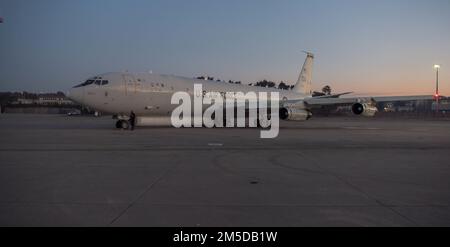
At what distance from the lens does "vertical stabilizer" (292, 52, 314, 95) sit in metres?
40.2

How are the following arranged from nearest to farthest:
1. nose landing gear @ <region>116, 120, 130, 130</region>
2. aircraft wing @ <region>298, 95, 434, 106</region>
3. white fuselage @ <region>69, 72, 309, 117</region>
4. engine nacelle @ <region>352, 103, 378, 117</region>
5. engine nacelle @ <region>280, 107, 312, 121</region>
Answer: white fuselage @ <region>69, 72, 309, 117</region>, nose landing gear @ <region>116, 120, 130, 130</region>, engine nacelle @ <region>280, 107, 312, 121</region>, aircraft wing @ <region>298, 95, 434, 106</region>, engine nacelle @ <region>352, 103, 378, 117</region>

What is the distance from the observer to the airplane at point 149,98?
2378 centimetres

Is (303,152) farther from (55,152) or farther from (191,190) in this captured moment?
(55,152)

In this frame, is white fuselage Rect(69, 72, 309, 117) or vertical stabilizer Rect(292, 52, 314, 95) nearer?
white fuselage Rect(69, 72, 309, 117)

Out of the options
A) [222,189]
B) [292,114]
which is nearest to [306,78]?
[292,114]

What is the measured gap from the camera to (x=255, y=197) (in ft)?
22.2

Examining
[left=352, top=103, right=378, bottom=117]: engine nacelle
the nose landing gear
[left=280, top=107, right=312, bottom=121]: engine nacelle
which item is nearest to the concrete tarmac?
the nose landing gear

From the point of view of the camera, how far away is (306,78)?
4088 centimetres

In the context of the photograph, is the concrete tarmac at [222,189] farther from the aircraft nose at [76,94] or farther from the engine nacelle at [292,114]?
the engine nacelle at [292,114]

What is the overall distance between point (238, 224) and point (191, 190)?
214cm

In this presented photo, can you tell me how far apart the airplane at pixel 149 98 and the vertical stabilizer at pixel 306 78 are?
7.37 m

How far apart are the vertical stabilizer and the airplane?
290 inches

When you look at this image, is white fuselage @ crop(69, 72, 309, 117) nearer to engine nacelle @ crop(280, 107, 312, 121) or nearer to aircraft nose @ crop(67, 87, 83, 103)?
aircraft nose @ crop(67, 87, 83, 103)
